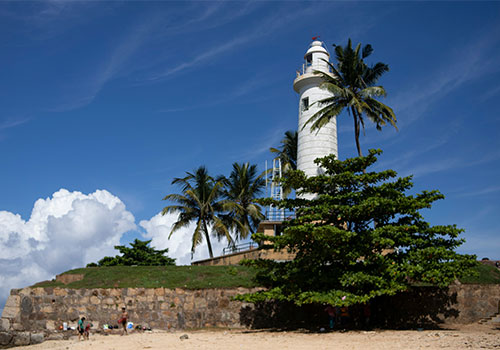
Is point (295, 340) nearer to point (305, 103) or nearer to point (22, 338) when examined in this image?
point (22, 338)

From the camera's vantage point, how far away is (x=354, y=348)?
44.5 feet

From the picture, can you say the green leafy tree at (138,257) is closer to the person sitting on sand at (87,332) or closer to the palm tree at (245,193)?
the palm tree at (245,193)

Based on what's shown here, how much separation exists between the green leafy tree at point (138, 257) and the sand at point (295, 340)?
17.0 metres

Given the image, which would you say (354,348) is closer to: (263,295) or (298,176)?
(263,295)

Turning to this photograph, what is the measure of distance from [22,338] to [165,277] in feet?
22.0

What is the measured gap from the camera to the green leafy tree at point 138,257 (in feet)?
117

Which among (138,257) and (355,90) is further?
(138,257)

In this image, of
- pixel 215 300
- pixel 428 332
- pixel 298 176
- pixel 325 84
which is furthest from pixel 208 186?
pixel 428 332

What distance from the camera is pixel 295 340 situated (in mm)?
15938

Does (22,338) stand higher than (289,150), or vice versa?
(289,150)

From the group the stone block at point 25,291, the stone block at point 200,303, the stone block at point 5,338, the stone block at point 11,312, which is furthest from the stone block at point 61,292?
the stone block at point 200,303

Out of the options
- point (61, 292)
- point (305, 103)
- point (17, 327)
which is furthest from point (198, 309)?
point (305, 103)

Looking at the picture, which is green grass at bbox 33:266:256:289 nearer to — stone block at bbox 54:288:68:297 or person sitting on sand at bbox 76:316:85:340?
stone block at bbox 54:288:68:297

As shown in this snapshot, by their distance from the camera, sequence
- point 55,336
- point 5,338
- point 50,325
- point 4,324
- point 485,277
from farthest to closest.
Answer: point 485,277, point 50,325, point 4,324, point 55,336, point 5,338
